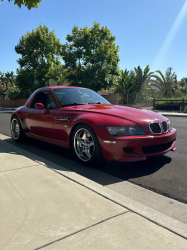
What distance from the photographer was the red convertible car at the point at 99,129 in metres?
3.61

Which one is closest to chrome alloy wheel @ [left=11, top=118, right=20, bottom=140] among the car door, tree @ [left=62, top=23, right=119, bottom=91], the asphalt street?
A: the car door

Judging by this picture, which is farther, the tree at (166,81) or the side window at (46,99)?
the tree at (166,81)

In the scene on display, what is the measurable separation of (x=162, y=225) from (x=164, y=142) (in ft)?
6.34

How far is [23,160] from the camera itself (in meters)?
4.13

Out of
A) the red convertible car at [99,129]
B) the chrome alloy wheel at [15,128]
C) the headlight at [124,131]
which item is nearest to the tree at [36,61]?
the chrome alloy wheel at [15,128]

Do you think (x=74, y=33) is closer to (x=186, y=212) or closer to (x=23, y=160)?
(x=23, y=160)

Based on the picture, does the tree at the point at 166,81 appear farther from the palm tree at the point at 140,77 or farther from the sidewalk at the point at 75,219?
the sidewalk at the point at 75,219

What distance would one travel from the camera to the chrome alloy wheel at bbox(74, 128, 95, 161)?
3.89 meters

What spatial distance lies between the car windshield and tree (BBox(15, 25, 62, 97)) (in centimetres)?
3022

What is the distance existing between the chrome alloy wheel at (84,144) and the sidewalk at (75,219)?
79 cm

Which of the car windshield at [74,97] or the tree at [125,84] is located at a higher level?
the tree at [125,84]

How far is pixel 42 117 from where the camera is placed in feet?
16.5

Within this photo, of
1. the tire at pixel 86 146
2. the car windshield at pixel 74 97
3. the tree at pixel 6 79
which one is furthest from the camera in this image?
the tree at pixel 6 79

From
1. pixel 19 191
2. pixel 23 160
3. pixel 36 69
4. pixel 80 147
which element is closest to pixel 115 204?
pixel 19 191
